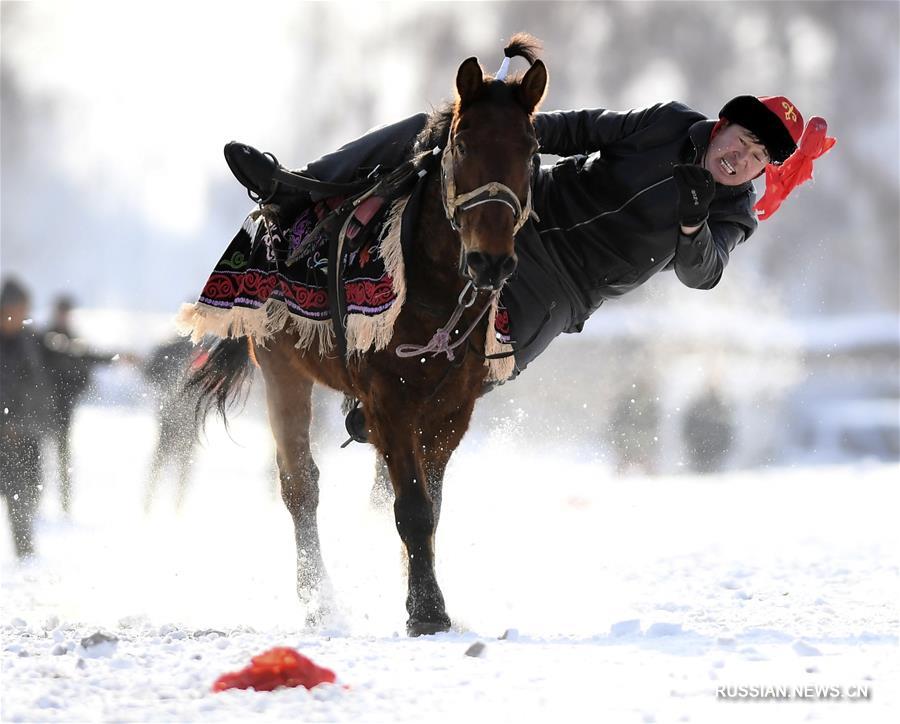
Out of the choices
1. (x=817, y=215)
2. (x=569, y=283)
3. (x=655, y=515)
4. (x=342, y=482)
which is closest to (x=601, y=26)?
(x=817, y=215)

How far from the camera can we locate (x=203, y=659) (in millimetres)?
3791

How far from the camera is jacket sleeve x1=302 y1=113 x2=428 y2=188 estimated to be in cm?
527

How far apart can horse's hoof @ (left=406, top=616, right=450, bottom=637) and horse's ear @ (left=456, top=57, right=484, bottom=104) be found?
1850 millimetres

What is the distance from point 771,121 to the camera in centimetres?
493

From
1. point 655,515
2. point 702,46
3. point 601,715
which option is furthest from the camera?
point 702,46

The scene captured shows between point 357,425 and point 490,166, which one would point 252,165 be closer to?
point 357,425

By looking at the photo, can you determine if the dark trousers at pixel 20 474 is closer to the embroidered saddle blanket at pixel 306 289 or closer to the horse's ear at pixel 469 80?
the embroidered saddle blanket at pixel 306 289

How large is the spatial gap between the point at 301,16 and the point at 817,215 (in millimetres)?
12280

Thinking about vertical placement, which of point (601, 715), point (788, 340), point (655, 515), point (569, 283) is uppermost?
point (788, 340)

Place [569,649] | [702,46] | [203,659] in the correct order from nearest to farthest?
1. [203,659]
2. [569,649]
3. [702,46]

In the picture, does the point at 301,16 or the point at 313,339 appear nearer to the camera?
the point at 313,339

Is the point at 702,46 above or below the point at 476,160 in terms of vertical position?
above

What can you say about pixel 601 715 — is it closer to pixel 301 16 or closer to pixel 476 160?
pixel 476 160

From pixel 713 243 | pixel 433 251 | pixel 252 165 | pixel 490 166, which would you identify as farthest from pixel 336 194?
pixel 713 243
